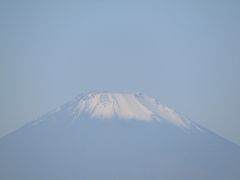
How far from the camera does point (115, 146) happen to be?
6431 cm

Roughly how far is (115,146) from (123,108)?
19.2 feet

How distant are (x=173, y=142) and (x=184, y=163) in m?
3.83

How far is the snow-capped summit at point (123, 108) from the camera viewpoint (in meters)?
68.3

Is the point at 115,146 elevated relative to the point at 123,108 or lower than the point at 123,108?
lower

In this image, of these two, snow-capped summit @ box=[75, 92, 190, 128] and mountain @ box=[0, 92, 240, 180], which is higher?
snow-capped summit @ box=[75, 92, 190, 128]

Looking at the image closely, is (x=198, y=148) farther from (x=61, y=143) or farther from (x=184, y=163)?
(x=61, y=143)

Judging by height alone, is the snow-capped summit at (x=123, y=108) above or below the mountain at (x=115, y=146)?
above

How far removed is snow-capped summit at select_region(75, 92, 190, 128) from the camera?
68.3 m

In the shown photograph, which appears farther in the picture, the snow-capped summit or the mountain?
the snow-capped summit

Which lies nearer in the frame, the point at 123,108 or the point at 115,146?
the point at 115,146

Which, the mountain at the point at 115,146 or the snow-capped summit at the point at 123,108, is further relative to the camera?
the snow-capped summit at the point at 123,108

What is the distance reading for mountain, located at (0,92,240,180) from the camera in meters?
58.4

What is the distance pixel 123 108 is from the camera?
226 ft

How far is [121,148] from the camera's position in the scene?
2527 inches
